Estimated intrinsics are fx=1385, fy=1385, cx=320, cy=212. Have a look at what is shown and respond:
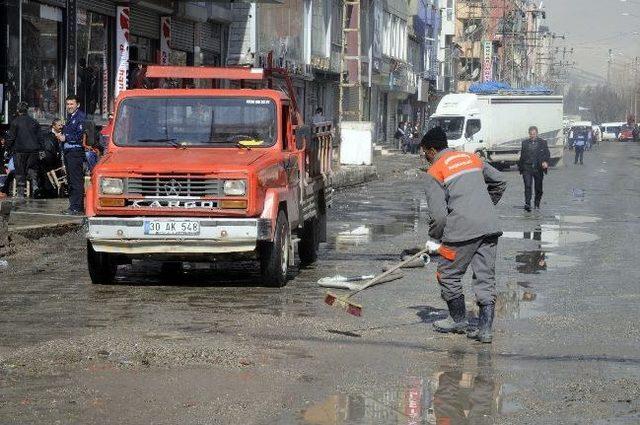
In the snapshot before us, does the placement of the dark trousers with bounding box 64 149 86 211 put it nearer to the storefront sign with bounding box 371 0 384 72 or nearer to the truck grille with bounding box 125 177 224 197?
the truck grille with bounding box 125 177 224 197

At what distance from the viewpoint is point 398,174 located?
48.6m

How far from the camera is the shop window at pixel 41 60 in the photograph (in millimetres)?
27030

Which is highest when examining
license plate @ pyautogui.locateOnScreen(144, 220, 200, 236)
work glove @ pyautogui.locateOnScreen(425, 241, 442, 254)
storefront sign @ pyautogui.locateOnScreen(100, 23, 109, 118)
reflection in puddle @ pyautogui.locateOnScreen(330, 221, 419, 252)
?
storefront sign @ pyautogui.locateOnScreen(100, 23, 109, 118)

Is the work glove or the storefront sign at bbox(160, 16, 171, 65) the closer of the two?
the work glove

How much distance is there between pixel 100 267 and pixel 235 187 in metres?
1.68

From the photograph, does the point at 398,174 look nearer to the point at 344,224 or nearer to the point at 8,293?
the point at 344,224

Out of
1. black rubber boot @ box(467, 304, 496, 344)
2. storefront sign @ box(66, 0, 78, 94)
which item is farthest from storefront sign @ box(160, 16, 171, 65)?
black rubber boot @ box(467, 304, 496, 344)

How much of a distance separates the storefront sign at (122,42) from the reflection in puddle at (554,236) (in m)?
12.8

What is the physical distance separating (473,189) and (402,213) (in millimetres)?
16139

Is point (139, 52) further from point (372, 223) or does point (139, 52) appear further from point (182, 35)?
point (372, 223)

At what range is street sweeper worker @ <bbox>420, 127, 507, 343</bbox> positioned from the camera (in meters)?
10.7

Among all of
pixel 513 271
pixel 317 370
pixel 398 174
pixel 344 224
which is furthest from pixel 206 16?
pixel 317 370

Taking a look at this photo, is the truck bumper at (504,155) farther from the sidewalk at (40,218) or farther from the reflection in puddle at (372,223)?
the sidewalk at (40,218)

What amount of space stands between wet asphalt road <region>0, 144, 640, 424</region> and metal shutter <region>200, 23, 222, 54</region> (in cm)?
2298
